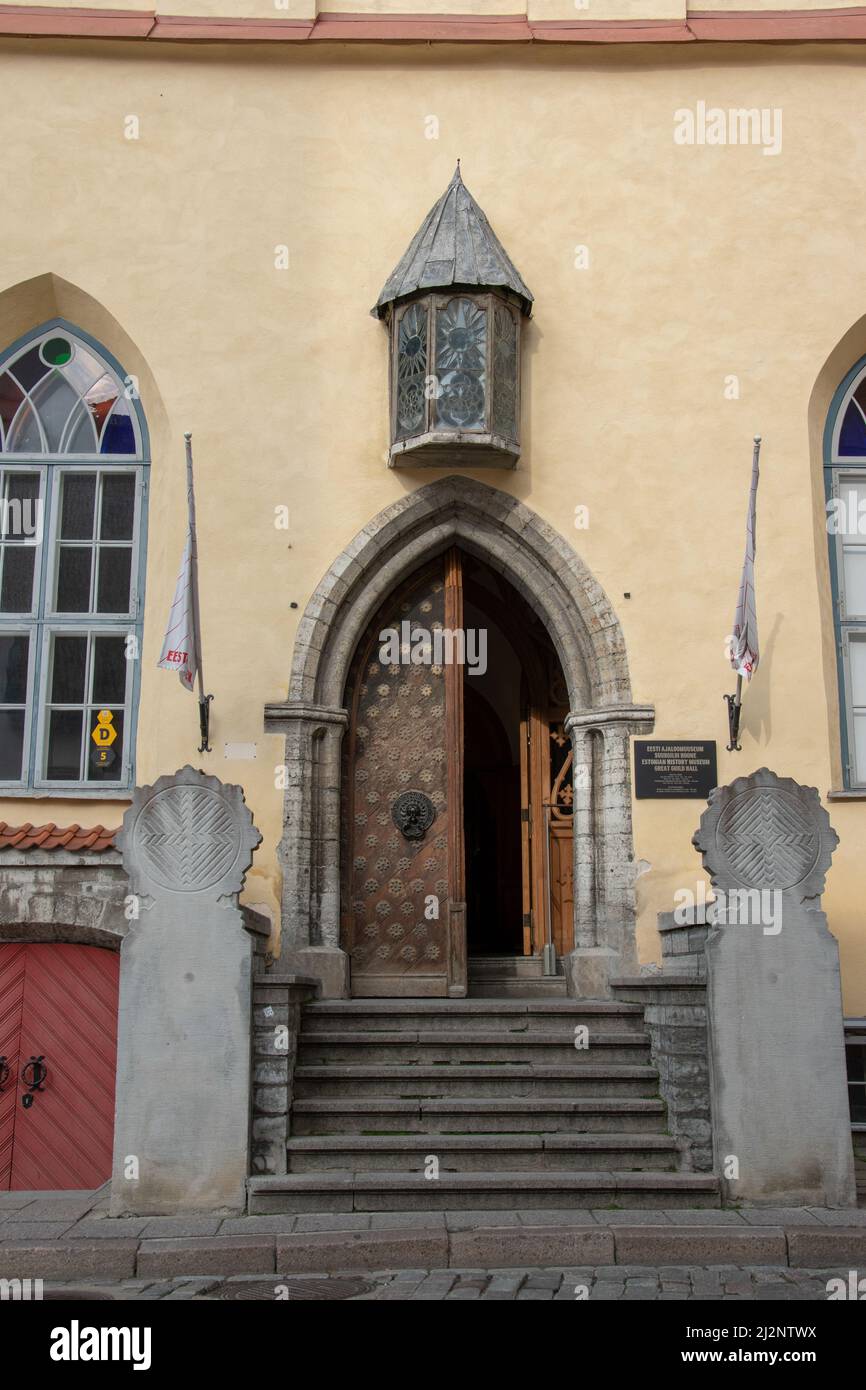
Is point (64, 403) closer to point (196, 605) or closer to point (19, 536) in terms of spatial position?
point (19, 536)

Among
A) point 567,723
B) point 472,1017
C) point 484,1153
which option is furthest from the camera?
point 567,723

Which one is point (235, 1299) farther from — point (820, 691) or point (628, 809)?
point (820, 691)

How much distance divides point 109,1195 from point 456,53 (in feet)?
Answer: 26.5

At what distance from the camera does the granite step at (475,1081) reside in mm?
7879

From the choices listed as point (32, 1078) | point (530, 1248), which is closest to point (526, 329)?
point (32, 1078)

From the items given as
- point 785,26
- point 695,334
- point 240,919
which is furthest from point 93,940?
point 785,26

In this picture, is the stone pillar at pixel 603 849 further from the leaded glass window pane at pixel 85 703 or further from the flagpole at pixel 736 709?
the leaded glass window pane at pixel 85 703

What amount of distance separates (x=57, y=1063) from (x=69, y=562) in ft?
11.5

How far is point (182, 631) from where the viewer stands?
873 centimetres

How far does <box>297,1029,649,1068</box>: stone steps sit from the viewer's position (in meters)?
8.12

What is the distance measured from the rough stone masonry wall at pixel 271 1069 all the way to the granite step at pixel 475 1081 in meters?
0.33

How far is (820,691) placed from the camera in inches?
371

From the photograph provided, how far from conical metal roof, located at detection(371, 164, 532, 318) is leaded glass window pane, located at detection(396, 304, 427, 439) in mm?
181

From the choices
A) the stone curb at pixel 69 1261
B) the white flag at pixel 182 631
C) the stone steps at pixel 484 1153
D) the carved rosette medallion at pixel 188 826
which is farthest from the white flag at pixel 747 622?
the stone curb at pixel 69 1261
